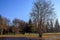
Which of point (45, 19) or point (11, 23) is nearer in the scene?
point (45, 19)

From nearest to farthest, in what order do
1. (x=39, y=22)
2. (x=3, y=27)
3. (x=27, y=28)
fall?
(x=39, y=22) → (x=3, y=27) → (x=27, y=28)

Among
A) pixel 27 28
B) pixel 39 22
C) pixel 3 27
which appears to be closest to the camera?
pixel 39 22

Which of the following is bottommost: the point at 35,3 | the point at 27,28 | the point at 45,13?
the point at 27,28

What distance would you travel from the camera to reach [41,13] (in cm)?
4116

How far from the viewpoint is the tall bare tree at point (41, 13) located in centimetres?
4078

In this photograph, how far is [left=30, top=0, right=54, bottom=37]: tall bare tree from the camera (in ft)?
134

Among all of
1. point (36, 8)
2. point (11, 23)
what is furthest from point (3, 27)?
point (36, 8)

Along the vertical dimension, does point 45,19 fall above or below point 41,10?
below

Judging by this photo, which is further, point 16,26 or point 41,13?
point 16,26

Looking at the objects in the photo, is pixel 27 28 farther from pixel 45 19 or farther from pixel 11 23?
pixel 45 19

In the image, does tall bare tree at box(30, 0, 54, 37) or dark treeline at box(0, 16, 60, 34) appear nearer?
tall bare tree at box(30, 0, 54, 37)

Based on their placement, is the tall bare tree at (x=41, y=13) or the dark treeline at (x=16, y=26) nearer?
the tall bare tree at (x=41, y=13)

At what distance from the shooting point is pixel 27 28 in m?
65.8

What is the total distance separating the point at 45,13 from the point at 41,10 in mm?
1423
